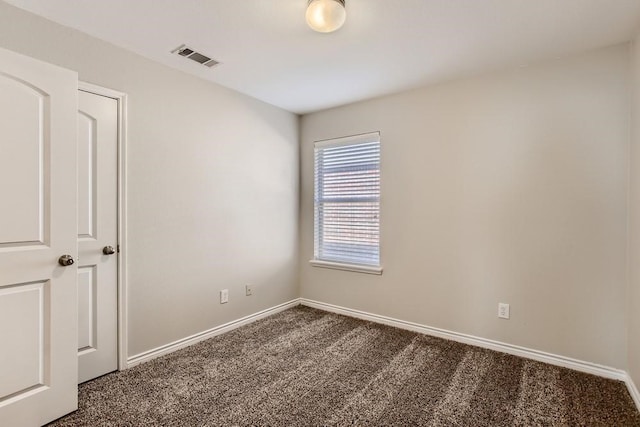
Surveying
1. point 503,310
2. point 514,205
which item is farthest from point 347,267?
point 514,205

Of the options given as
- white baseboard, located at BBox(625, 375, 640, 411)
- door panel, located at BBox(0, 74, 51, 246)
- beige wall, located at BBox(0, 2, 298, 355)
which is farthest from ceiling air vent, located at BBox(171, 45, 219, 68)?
white baseboard, located at BBox(625, 375, 640, 411)

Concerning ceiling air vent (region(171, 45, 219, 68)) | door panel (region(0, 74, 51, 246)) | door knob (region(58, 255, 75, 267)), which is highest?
ceiling air vent (region(171, 45, 219, 68))

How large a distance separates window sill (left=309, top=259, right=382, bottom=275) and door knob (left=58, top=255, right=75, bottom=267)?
2452mm

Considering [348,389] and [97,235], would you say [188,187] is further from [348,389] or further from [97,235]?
[348,389]

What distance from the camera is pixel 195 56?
249 cm

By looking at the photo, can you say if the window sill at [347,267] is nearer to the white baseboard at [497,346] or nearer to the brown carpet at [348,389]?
the white baseboard at [497,346]

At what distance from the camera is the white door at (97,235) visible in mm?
2180

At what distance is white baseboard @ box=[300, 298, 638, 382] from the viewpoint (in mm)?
2304

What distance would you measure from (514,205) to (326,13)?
80.6 inches

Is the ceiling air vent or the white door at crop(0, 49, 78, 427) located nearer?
the white door at crop(0, 49, 78, 427)

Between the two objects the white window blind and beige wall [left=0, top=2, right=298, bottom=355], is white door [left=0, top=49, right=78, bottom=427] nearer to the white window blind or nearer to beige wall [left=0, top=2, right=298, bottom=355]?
beige wall [left=0, top=2, right=298, bottom=355]

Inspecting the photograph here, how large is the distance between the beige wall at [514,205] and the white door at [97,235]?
90.5 inches

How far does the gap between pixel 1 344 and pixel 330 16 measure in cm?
242

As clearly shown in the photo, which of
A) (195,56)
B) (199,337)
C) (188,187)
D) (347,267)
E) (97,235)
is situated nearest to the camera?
(97,235)
